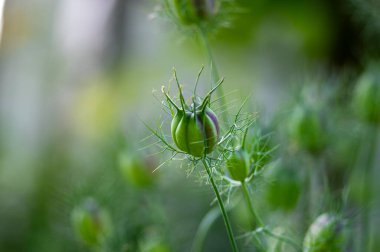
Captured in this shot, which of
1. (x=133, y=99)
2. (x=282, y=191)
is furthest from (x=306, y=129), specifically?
(x=133, y=99)

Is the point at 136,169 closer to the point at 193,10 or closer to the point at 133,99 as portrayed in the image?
the point at 193,10

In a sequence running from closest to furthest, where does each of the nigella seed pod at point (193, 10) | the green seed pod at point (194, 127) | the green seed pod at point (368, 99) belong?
the green seed pod at point (194, 127) < the nigella seed pod at point (193, 10) < the green seed pod at point (368, 99)

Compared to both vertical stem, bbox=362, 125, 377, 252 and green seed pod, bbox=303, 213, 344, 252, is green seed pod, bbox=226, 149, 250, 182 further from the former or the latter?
vertical stem, bbox=362, 125, 377, 252

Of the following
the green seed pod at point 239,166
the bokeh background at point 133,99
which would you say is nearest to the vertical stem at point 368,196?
the bokeh background at point 133,99

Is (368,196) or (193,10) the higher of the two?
(193,10)

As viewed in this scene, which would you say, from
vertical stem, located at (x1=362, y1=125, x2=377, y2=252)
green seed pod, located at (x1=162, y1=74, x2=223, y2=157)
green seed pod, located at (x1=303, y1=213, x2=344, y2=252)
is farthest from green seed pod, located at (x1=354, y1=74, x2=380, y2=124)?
green seed pod, located at (x1=162, y1=74, x2=223, y2=157)

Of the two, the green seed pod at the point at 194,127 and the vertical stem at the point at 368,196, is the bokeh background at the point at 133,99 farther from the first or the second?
the green seed pod at the point at 194,127

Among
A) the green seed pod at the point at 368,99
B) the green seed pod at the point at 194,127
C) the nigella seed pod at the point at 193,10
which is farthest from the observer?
the green seed pod at the point at 368,99
